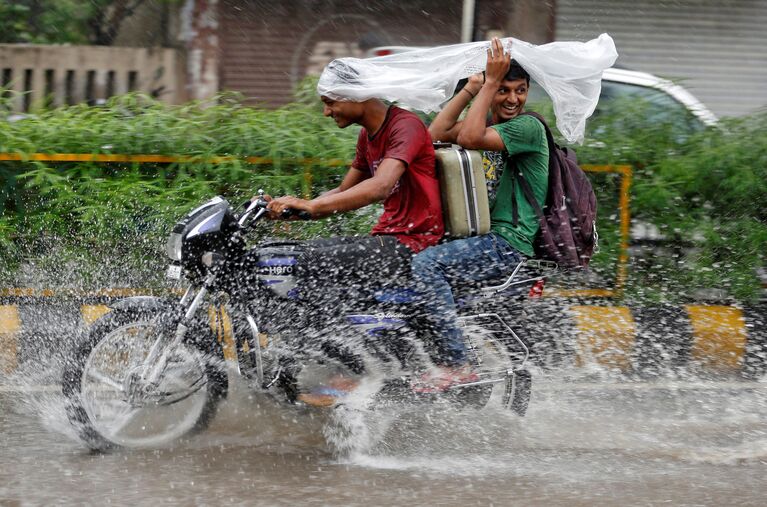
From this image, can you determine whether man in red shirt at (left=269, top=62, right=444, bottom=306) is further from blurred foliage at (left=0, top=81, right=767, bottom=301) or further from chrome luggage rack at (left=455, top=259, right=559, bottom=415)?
blurred foliage at (left=0, top=81, right=767, bottom=301)

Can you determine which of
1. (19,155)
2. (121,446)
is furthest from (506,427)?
(19,155)

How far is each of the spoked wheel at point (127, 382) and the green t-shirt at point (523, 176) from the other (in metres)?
1.30

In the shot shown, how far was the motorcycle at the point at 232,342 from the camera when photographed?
13.8 ft

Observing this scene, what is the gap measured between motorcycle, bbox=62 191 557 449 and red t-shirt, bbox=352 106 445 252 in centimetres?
25

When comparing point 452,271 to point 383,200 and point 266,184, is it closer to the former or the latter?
point 383,200

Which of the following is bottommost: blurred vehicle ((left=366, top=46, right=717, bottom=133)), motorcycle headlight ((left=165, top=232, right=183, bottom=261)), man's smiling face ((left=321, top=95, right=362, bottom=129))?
motorcycle headlight ((left=165, top=232, right=183, bottom=261))

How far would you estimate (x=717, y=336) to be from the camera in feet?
19.9

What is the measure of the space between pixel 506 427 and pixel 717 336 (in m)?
1.86

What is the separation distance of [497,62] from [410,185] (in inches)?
23.7

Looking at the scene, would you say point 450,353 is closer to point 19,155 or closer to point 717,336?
point 717,336

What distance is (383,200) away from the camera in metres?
4.38

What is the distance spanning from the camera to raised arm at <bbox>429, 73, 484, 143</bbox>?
181 inches

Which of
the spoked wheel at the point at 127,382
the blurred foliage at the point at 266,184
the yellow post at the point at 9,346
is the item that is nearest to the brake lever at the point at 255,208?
the spoked wheel at the point at 127,382

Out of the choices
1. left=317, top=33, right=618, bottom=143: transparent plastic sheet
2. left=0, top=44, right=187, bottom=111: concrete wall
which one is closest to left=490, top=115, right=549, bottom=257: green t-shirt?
left=317, top=33, right=618, bottom=143: transparent plastic sheet
